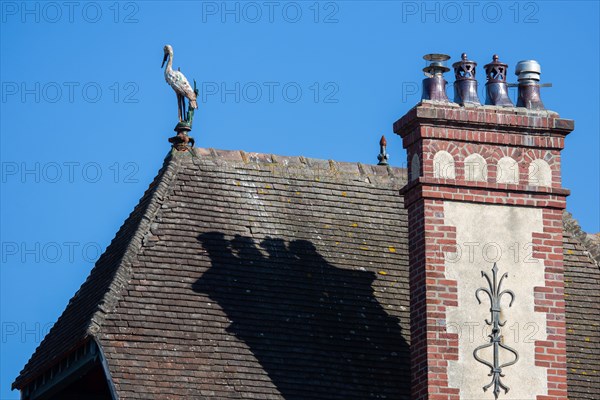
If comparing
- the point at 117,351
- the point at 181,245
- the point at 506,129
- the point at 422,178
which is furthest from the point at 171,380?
the point at 506,129

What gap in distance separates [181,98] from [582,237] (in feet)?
19.1

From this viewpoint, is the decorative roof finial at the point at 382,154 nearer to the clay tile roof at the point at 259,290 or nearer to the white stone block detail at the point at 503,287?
the clay tile roof at the point at 259,290

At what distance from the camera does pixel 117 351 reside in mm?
17422

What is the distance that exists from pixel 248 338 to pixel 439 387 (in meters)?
2.41

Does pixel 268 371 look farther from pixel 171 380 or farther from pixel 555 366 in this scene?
pixel 555 366

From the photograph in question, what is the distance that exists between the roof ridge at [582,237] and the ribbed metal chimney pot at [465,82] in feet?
12.1

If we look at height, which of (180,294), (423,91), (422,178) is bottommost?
(180,294)

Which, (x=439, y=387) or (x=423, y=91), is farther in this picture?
(x=423, y=91)

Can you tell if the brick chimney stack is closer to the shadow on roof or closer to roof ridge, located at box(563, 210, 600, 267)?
the shadow on roof

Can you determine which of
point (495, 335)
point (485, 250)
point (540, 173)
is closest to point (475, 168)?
point (540, 173)

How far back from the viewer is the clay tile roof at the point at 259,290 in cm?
1770

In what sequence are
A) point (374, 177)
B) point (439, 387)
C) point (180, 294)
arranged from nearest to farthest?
point (439, 387), point (180, 294), point (374, 177)

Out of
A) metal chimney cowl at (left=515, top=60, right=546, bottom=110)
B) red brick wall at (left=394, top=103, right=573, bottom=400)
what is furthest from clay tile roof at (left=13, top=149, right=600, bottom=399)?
metal chimney cowl at (left=515, top=60, right=546, bottom=110)

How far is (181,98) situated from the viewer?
2075cm
